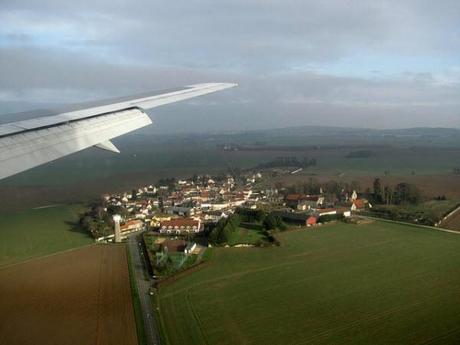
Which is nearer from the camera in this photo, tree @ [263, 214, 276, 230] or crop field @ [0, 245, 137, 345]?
crop field @ [0, 245, 137, 345]

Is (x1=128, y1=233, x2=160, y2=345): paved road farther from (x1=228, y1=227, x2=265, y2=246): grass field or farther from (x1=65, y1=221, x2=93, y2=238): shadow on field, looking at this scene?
(x1=228, y1=227, x2=265, y2=246): grass field

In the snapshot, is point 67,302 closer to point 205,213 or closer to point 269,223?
point 269,223

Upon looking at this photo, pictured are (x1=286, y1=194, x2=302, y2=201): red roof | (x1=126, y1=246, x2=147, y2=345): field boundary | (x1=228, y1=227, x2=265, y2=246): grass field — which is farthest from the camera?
(x1=286, y1=194, x2=302, y2=201): red roof

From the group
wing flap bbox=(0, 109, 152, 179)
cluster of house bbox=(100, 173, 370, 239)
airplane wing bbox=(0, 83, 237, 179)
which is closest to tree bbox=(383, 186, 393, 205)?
cluster of house bbox=(100, 173, 370, 239)

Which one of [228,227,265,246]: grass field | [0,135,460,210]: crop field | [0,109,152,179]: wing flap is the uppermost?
[0,109,152,179]: wing flap

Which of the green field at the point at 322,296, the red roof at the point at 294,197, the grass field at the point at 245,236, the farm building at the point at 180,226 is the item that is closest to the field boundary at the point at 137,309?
the green field at the point at 322,296

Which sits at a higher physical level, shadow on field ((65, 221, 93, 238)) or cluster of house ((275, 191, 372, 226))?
shadow on field ((65, 221, 93, 238))
